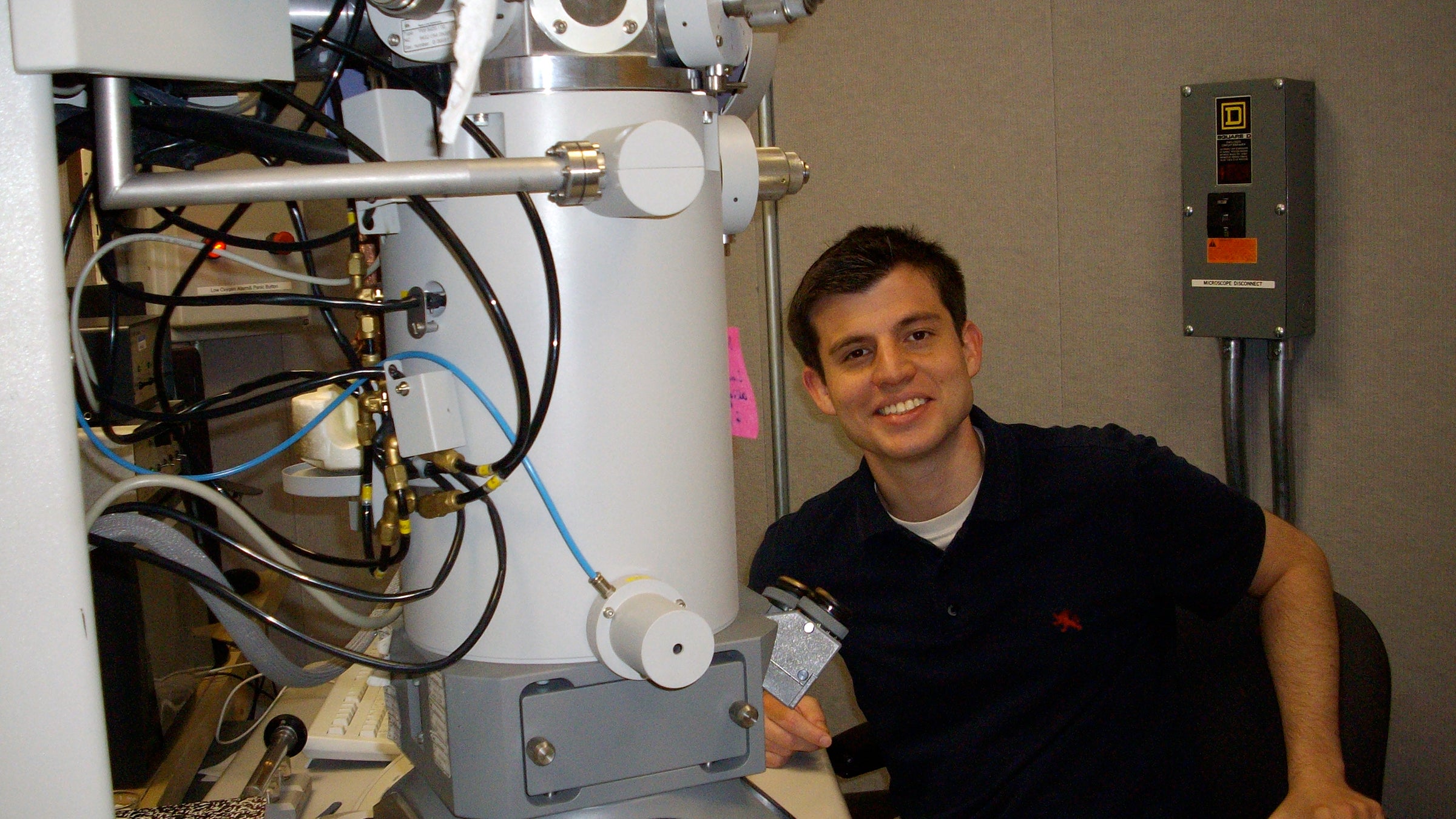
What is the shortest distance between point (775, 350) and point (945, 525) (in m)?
1.04

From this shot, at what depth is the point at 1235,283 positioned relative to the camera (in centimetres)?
176

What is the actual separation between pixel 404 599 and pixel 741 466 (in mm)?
2001

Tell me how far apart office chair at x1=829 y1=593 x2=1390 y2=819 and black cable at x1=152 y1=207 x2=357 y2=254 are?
1170 mm

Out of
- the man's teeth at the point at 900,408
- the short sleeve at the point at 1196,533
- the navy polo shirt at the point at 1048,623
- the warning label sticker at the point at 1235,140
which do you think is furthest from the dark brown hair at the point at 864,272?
the warning label sticker at the point at 1235,140

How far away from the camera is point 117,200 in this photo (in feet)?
1.62

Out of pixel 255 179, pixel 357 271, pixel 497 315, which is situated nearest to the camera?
pixel 255 179

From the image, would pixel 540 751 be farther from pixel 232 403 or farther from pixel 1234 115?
pixel 1234 115

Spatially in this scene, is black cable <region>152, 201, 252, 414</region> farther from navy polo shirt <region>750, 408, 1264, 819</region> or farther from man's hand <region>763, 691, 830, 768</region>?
navy polo shirt <region>750, 408, 1264, 819</region>

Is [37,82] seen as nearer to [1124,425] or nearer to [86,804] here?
[86,804]

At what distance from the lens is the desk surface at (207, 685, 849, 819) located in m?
1.13

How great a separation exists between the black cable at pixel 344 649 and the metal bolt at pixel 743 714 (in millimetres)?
158

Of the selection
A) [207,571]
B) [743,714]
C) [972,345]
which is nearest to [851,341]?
[972,345]

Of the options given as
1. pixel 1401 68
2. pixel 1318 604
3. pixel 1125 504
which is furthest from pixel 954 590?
pixel 1401 68

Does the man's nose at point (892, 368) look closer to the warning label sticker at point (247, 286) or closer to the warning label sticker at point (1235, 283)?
the warning label sticker at point (1235, 283)
